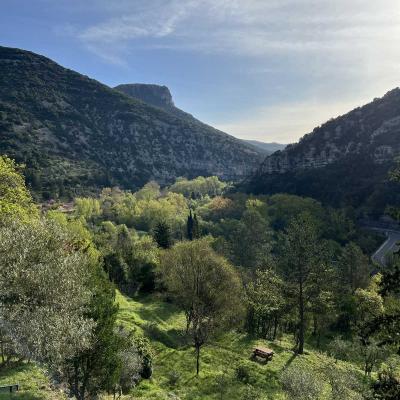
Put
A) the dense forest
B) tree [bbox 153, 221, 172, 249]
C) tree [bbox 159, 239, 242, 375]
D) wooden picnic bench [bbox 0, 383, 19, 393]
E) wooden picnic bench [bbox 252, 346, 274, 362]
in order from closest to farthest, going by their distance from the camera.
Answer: the dense forest, wooden picnic bench [bbox 0, 383, 19, 393], tree [bbox 159, 239, 242, 375], wooden picnic bench [bbox 252, 346, 274, 362], tree [bbox 153, 221, 172, 249]

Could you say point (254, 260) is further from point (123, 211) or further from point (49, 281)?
point (123, 211)

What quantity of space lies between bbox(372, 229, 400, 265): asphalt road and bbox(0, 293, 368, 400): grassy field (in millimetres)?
61744

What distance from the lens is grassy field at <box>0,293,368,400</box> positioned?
1091 inches

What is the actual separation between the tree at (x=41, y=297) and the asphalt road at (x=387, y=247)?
89.6 meters

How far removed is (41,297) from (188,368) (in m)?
20.2

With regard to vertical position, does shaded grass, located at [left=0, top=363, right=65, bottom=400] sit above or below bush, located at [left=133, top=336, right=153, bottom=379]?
above

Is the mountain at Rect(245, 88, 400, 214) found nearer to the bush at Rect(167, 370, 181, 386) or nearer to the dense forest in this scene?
the dense forest

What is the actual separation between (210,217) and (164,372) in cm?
12844

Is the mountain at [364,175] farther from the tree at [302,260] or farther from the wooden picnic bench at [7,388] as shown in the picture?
the wooden picnic bench at [7,388]

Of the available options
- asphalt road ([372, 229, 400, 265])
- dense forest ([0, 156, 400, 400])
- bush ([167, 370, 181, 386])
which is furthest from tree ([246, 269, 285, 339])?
asphalt road ([372, 229, 400, 265])

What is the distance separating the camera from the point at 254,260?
94938 mm

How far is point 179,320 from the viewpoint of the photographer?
Result: 54.4 metres

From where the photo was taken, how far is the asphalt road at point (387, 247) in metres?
103

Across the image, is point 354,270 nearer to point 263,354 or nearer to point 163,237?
point 163,237
